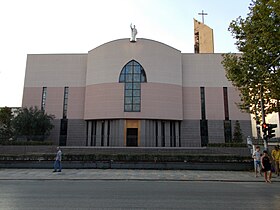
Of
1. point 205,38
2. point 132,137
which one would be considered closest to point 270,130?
point 132,137

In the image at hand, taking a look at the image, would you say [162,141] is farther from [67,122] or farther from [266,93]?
[266,93]

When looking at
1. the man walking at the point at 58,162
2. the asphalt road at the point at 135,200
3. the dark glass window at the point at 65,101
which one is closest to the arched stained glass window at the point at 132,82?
the dark glass window at the point at 65,101

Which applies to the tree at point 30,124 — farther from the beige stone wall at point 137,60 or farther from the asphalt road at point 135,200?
the asphalt road at point 135,200

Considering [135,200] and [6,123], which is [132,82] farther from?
[135,200]

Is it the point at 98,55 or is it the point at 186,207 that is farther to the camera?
the point at 98,55

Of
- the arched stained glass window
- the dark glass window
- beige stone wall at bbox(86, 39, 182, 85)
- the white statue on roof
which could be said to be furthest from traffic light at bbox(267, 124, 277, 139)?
the dark glass window

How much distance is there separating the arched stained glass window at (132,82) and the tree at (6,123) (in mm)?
17294

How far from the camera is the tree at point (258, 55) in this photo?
13.7 metres

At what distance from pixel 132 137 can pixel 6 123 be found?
19830 mm

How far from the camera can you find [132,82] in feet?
117

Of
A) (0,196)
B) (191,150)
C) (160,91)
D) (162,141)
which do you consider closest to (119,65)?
(160,91)

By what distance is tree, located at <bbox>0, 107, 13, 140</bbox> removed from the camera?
33.8m

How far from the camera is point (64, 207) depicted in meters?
6.55

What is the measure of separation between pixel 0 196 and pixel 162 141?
28547 millimetres
